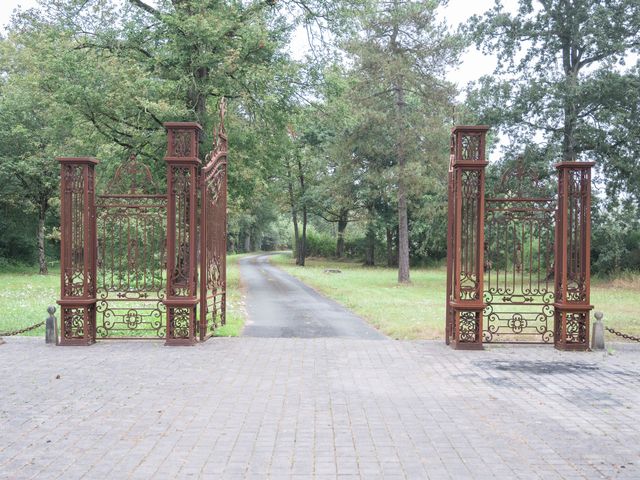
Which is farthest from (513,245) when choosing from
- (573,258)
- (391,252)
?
(391,252)

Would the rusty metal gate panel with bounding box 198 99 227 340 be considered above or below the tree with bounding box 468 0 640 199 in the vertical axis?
below

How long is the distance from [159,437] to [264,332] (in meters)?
6.93

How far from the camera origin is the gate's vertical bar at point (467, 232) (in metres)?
9.81

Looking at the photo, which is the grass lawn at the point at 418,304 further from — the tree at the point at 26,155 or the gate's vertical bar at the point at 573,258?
the tree at the point at 26,155

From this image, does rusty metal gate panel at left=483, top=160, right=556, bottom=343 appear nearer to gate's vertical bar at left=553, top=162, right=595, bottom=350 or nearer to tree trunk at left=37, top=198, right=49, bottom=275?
gate's vertical bar at left=553, top=162, right=595, bottom=350

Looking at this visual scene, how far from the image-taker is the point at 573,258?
10.1 metres

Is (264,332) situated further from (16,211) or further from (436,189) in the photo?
(16,211)

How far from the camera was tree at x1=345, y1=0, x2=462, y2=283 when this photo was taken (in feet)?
82.8

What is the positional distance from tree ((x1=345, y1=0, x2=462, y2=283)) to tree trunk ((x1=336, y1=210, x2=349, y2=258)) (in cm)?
2226

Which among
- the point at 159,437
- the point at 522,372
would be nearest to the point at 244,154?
the point at 522,372

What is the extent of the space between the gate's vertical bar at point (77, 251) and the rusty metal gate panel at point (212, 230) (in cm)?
186

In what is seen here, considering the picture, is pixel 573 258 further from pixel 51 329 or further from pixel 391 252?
pixel 391 252

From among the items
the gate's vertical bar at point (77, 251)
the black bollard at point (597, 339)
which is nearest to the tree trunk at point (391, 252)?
the black bollard at point (597, 339)

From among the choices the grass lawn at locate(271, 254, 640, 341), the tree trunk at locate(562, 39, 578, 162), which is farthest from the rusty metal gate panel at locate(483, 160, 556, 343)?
the tree trunk at locate(562, 39, 578, 162)
